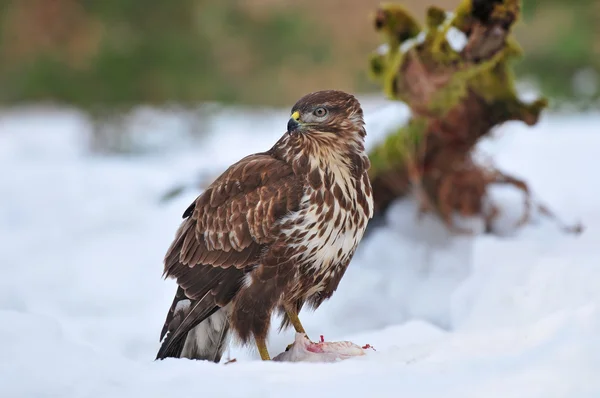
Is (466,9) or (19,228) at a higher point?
(19,228)

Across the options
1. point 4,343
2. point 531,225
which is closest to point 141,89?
point 531,225

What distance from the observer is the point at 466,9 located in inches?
221

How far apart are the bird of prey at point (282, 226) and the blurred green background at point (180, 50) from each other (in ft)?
25.3

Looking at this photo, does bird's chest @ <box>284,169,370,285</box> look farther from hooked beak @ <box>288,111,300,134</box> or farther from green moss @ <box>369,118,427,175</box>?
green moss @ <box>369,118,427,175</box>

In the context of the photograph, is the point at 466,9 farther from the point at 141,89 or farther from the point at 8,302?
the point at 141,89

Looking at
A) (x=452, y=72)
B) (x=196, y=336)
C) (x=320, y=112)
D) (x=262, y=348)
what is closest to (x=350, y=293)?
(x=452, y=72)

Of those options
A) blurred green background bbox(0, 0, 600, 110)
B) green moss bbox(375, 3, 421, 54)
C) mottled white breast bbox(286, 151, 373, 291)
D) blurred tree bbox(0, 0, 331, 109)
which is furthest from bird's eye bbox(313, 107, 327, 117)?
blurred tree bbox(0, 0, 331, 109)

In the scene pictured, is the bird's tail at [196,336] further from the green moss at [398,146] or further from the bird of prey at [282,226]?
the green moss at [398,146]

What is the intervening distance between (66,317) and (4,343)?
9.35ft

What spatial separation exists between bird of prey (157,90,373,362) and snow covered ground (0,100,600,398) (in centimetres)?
30

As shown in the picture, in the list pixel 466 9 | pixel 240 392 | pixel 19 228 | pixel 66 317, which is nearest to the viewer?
pixel 240 392

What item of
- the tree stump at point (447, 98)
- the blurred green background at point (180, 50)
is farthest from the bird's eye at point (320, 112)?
the blurred green background at point (180, 50)

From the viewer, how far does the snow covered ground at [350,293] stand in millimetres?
3025

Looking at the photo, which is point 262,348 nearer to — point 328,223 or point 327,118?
point 328,223
